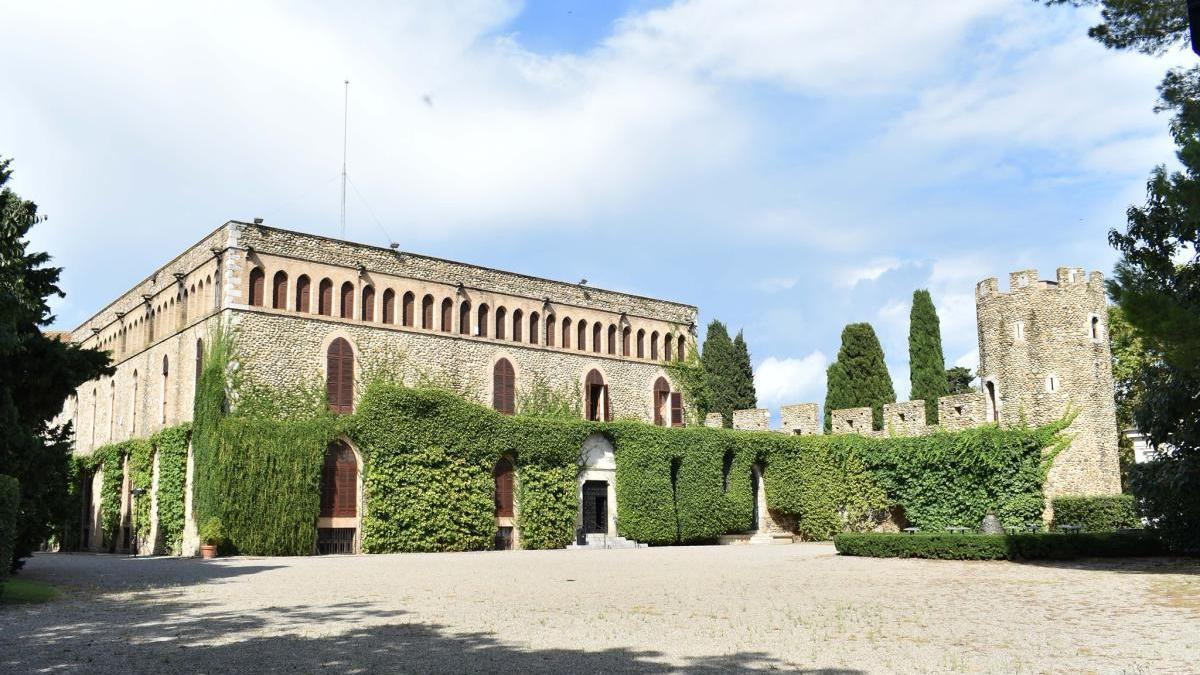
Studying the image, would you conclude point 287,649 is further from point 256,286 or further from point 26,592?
point 256,286

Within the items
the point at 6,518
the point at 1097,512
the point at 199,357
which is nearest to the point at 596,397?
the point at 199,357

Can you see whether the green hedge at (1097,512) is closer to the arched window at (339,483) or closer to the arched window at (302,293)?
the arched window at (339,483)

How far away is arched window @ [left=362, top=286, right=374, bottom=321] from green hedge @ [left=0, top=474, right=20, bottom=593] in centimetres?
1889

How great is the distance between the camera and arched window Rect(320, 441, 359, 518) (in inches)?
1113

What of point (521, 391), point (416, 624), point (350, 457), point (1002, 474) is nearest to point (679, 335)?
point (521, 391)

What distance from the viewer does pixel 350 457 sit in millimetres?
28656

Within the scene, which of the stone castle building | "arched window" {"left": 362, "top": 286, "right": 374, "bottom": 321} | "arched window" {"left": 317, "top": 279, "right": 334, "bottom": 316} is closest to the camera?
the stone castle building

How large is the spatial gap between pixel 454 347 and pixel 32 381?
18074 millimetres

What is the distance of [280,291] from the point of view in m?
30.0

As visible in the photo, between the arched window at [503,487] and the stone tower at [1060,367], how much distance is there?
16.4m

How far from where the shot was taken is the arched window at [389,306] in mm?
32366

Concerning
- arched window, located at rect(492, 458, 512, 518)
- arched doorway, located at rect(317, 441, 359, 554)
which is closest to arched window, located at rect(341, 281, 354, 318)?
arched doorway, located at rect(317, 441, 359, 554)

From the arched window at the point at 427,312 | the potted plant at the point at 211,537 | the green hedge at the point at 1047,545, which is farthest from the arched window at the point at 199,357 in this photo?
the green hedge at the point at 1047,545

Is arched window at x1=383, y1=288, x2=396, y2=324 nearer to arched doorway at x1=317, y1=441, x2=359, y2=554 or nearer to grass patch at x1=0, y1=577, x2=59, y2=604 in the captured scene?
arched doorway at x1=317, y1=441, x2=359, y2=554
